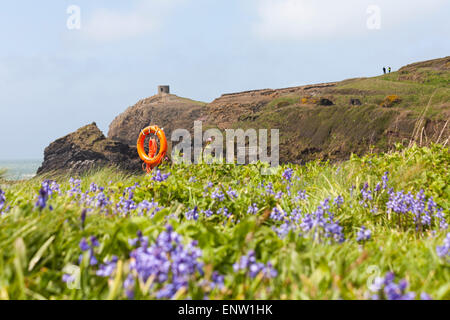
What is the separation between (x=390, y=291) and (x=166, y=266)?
0.85 meters

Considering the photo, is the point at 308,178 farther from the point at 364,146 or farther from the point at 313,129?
the point at 313,129

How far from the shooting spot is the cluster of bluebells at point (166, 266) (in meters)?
1.48

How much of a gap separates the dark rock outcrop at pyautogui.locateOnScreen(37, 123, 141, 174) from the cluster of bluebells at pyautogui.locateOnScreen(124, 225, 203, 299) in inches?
462

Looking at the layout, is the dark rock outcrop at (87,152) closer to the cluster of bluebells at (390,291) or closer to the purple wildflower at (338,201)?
the purple wildflower at (338,201)

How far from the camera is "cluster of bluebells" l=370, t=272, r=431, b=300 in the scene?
4.79 ft

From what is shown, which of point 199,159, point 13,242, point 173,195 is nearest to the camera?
point 13,242

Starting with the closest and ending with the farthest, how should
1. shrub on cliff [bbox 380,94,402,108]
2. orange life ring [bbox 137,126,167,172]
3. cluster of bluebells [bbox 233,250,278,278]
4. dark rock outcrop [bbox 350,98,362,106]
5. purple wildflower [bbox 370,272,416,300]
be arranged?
purple wildflower [bbox 370,272,416,300], cluster of bluebells [bbox 233,250,278,278], orange life ring [bbox 137,126,167,172], shrub on cliff [bbox 380,94,402,108], dark rock outcrop [bbox 350,98,362,106]

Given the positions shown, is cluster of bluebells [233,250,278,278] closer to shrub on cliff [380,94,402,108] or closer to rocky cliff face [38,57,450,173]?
rocky cliff face [38,57,450,173]

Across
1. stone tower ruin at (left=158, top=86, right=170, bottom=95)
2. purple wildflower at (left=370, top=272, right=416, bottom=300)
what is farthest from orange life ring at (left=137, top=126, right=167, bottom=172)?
stone tower ruin at (left=158, top=86, right=170, bottom=95)

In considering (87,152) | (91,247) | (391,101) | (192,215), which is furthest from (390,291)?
(391,101)

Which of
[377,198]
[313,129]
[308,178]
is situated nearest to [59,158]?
[313,129]

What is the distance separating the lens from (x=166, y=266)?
1.47 m
